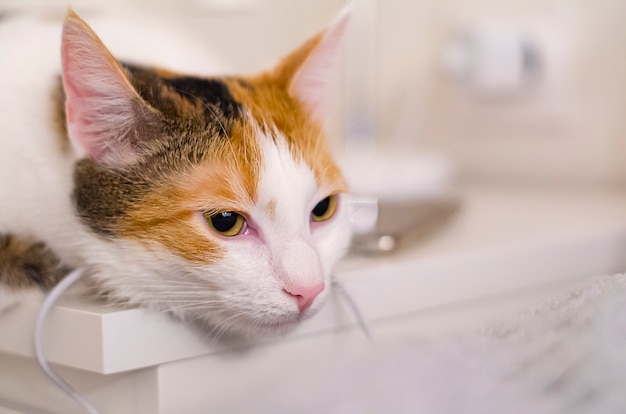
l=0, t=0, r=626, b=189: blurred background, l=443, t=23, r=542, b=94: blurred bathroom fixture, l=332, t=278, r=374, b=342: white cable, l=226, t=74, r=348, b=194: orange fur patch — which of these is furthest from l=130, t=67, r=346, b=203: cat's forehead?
l=443, t=23, r=542, b=94: blurred bathroom fixture

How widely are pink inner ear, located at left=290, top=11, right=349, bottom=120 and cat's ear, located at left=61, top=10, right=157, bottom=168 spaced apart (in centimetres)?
19

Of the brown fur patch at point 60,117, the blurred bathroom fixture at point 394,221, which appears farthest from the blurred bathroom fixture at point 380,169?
the brown fur patch at point 60,117

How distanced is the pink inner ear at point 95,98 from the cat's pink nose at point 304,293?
197 millimetres

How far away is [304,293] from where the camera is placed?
69 cm

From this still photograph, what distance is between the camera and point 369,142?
1533 mm

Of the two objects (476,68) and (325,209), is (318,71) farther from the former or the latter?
(476,68)

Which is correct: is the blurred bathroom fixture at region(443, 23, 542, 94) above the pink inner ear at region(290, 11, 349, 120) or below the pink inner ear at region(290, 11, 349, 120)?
→ below

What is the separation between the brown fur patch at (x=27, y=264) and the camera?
0.77 metres

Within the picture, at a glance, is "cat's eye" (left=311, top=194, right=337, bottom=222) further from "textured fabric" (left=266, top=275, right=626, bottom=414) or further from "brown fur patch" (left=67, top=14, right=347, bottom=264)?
"textured fabric" (left=266, top=275, right=626, bottom=414)

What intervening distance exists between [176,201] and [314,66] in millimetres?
238

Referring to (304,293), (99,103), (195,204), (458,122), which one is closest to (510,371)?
(304,293)

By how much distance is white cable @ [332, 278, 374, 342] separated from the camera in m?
0.84

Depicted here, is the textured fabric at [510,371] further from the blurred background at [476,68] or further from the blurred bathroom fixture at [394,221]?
the blurred background at [476,68]

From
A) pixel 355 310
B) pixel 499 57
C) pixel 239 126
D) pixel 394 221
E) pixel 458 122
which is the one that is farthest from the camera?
pixel 458 122
